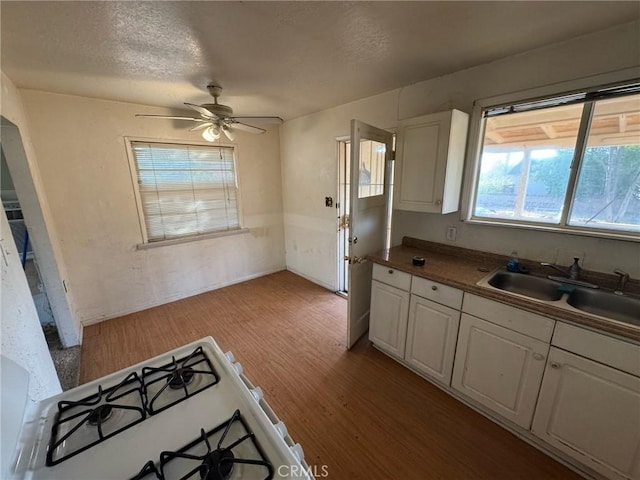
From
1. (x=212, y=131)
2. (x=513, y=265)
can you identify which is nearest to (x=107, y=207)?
(x=212, y=131)

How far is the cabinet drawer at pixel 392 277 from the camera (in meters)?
1.92

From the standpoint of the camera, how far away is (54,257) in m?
2.26

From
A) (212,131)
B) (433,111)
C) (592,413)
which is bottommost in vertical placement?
(592,413)

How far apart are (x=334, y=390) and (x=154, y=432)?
1.43 metres

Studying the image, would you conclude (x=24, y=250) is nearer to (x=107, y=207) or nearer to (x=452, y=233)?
(x=107, y=207)

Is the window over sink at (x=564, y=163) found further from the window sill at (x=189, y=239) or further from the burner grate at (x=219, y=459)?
the window sill at (x=189, y=239)

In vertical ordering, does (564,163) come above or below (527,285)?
above

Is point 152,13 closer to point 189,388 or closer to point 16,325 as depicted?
point 16,325

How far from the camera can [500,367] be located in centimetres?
154

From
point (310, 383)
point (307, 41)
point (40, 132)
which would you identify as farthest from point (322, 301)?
point (40, 132)

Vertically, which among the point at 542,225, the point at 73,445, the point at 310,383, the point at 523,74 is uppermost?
the point at 523,74

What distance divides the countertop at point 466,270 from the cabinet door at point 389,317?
23 centimetres

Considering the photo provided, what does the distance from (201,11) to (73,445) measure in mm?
1765

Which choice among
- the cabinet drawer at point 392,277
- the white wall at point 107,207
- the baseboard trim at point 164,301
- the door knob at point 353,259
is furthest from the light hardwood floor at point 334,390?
the door knob at point 353,259
